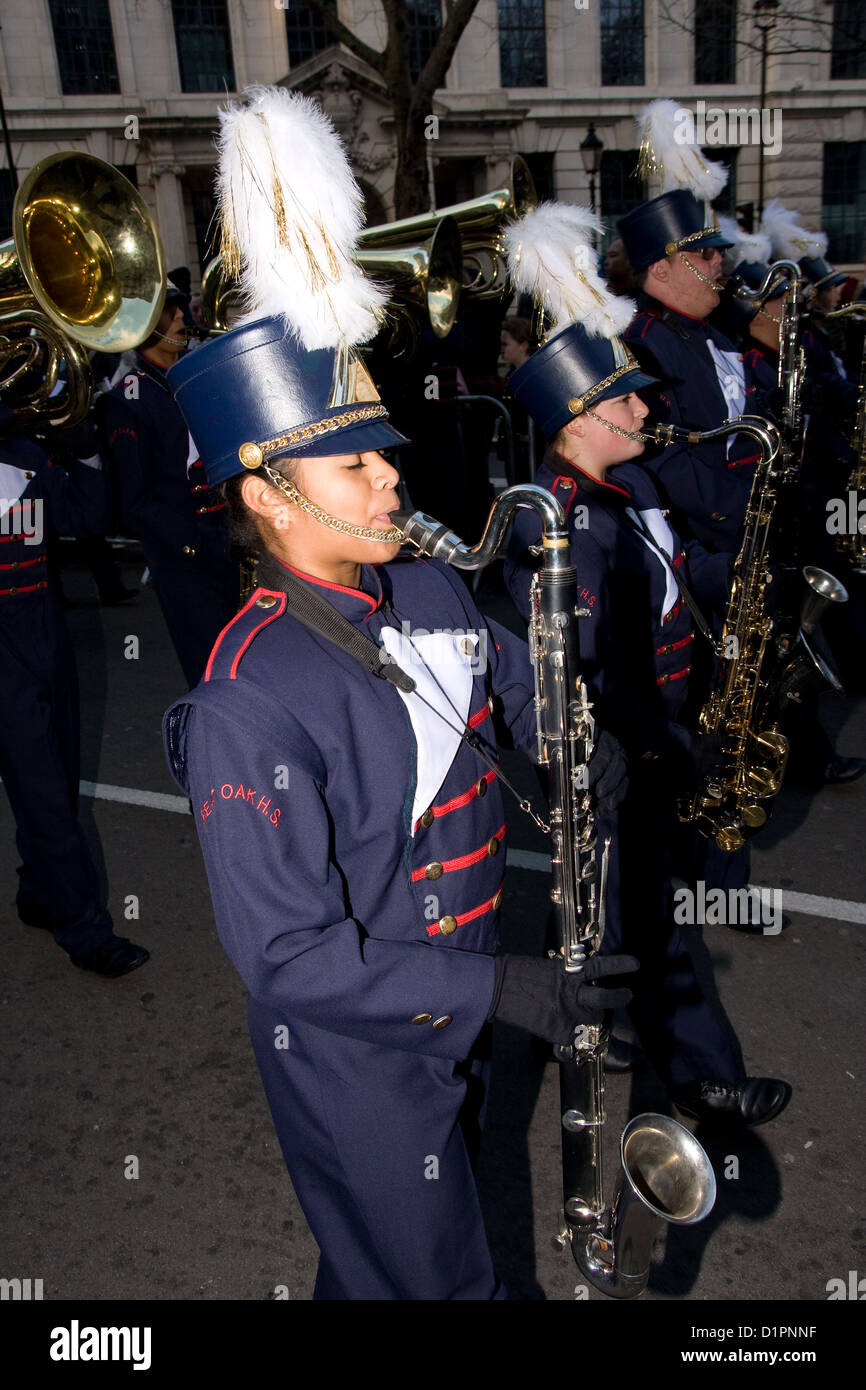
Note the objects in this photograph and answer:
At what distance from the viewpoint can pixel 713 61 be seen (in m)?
28.6

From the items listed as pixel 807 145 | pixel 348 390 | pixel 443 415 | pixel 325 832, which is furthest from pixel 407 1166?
pixel 807 145

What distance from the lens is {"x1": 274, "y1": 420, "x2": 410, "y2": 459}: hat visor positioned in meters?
1.86

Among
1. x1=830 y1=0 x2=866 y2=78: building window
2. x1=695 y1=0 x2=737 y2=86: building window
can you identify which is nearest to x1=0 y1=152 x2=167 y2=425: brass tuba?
x1=830 y1=0 x2=866 y2=78: building window

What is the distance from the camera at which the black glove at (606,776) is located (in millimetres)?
2334

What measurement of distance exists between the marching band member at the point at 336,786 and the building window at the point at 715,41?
30.7m

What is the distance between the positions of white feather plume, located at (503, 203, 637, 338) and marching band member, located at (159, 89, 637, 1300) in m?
1.40

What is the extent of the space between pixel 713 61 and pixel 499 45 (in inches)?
240

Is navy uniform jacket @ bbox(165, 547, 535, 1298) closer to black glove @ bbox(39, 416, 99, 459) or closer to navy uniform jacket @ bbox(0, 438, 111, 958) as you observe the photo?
navy uniform jacket @ bbox(0, 438, 111, 958)

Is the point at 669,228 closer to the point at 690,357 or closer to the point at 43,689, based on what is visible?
the point at 690,357

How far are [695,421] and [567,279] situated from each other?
168 centimetres

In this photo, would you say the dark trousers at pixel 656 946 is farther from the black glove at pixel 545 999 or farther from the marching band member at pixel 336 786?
the black glove at pixel 545 999

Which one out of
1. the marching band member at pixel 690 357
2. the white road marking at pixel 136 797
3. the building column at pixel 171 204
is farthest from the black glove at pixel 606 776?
the building column at pixel 171 204
